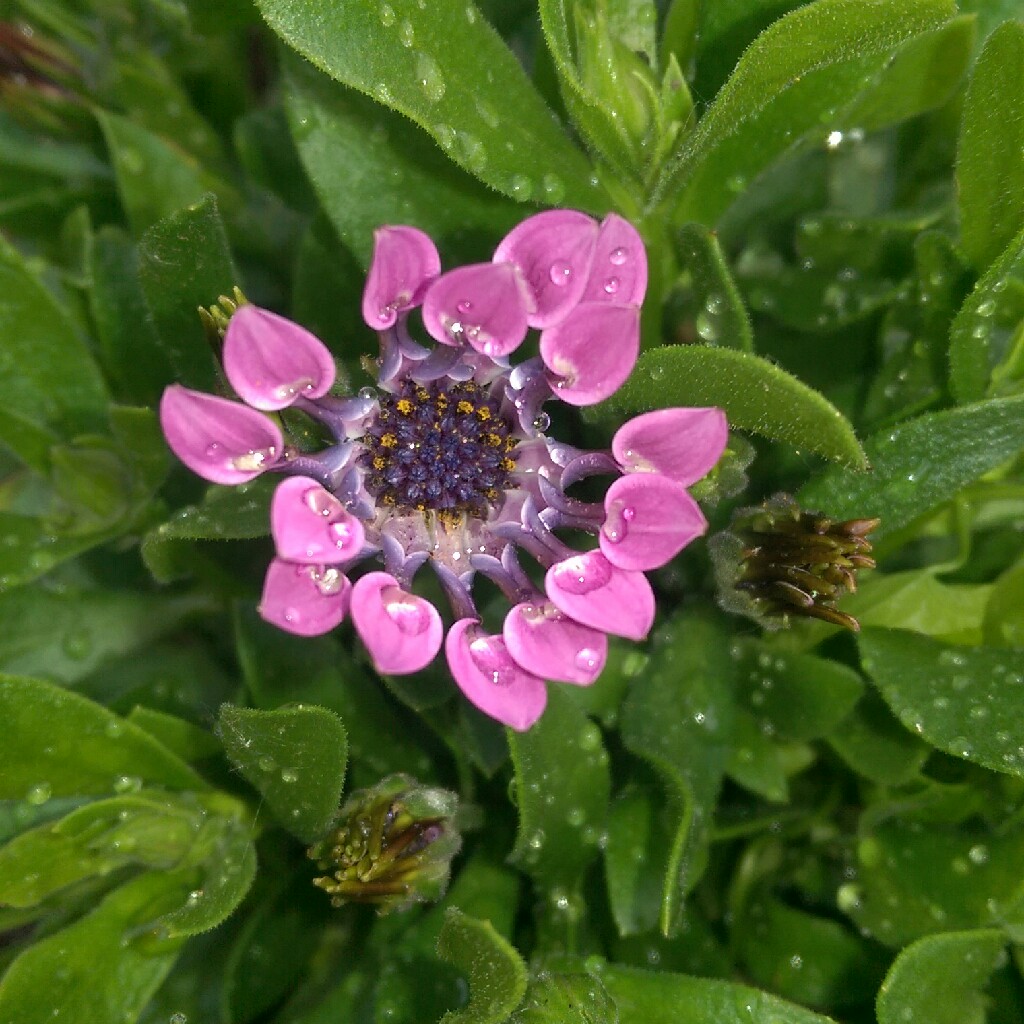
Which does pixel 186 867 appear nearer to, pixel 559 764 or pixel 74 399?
pixel 559 764

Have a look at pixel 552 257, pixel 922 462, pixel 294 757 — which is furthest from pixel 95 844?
pixel 922 462

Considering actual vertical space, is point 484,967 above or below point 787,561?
below

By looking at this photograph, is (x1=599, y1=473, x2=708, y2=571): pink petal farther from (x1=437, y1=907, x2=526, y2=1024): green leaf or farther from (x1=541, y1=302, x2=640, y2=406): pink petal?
(x1=437, y1=907, x2=526, y2=1024): green leaf

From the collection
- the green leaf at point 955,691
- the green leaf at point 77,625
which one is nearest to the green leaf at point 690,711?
the green leaf at point 955,691

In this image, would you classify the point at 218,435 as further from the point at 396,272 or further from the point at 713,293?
the point at 713,293

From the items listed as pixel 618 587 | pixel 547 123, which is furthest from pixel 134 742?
pixel 547 123

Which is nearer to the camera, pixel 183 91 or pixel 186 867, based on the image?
pixel 186 867
